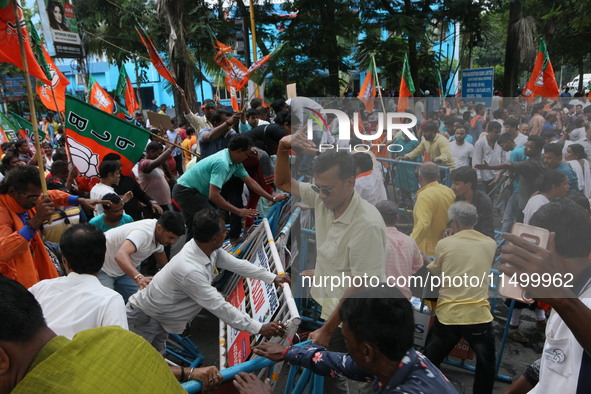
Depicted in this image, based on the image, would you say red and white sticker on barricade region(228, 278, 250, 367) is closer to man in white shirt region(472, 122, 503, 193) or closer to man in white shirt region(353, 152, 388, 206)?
man in white shirt region(353, 152, 388, 206)

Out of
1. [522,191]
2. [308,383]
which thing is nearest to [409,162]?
[522,191]

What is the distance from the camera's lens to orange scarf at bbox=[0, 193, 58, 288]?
2.91 metres

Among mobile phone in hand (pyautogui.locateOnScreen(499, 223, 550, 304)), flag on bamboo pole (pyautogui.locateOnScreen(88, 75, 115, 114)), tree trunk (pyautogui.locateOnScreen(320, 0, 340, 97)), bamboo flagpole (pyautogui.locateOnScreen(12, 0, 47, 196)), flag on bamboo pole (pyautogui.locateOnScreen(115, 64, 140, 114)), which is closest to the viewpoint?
mobile phone in hand (pyautogui.locateOnScreen(499, 223, 550, 304))

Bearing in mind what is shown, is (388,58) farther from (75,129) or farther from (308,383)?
(308,383)

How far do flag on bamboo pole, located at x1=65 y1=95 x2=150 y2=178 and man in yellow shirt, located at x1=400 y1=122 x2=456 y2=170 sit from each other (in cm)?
339

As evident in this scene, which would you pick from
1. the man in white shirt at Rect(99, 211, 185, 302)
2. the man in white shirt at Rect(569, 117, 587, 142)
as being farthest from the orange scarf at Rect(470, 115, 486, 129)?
the man in white shirt at Rect(99, 211, 185, 302)

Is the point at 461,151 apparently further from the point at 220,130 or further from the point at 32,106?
the point at 220,130

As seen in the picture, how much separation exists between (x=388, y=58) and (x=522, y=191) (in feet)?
48.4

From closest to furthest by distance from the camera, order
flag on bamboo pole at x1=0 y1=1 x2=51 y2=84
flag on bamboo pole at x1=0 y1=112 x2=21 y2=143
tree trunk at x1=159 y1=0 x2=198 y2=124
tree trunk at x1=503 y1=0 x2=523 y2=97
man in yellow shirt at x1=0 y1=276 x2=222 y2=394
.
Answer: man in yellow shirt at x1=0 y1=276 x2=222 y2=394 → flag on bamboo pole at x1=0 y1=1 x2=51 y2=84 → flag on bamboo pole at x1=0 y1=112 x2=21 y2=143 → tree trunk at x1=159 y1=0 x2=198 y2=124 → tree trunk at x1=503 y1=0 x2=523 y2=97

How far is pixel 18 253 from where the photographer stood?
2.95 meters

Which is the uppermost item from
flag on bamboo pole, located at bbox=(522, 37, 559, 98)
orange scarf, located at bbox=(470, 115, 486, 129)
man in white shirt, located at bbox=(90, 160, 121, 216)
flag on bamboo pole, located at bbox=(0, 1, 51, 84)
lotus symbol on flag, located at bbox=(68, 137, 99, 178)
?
flag on bamboo pole, located at bbox=(0, 1, 51, 84)

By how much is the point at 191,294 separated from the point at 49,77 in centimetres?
651

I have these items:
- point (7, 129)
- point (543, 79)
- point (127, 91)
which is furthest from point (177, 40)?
point (543, 79)

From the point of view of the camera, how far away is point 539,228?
62.5 inches
